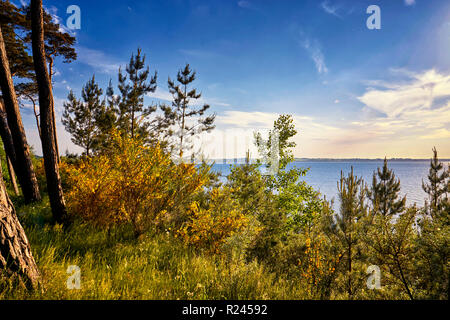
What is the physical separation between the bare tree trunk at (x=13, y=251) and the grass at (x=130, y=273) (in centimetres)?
12

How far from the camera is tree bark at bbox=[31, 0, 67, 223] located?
4219mm

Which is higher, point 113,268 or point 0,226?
point 0,226

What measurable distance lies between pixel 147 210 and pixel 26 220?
2609 millimetres

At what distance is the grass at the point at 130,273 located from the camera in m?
2.20

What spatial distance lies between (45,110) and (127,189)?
8.80 ft

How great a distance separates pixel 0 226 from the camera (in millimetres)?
2033

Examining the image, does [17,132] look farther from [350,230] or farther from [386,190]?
[386,190]

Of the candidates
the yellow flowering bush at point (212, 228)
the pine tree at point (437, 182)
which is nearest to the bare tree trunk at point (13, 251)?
the yellow flowering bush at point (212, 228)

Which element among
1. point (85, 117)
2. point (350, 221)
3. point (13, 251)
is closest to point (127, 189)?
point (13, 251)

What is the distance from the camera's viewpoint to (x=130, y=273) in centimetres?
273

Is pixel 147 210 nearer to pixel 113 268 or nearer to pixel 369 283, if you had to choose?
pixel 113 268

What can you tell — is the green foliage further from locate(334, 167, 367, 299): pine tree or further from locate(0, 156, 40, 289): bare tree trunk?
locate(0, 156, 40, 289): bare tree trunk
